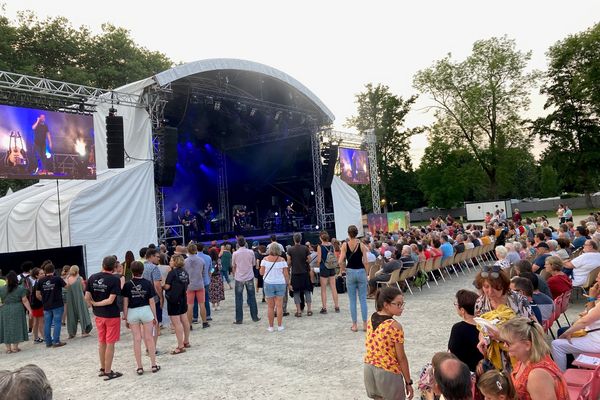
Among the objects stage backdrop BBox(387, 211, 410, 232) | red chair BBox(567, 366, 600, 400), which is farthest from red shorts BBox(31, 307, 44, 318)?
stage backdrop BBox(387, 211, 410, 232)

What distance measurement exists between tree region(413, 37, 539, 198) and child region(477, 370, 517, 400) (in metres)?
33.6

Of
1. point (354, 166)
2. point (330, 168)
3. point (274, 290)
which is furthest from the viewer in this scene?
point (354, 166)

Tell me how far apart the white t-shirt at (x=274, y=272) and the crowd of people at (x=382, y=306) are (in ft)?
0.06

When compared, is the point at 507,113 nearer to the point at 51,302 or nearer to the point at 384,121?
the point at 384,121

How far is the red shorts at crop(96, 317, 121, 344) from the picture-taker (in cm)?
525

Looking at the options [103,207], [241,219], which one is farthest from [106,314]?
[241,219]

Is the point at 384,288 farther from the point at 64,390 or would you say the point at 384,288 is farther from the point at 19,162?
the point at 19,162

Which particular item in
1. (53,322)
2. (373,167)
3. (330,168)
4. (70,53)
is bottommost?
(53,322)

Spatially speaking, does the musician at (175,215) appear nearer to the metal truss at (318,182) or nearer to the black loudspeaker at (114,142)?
the metal truss at (318,182)

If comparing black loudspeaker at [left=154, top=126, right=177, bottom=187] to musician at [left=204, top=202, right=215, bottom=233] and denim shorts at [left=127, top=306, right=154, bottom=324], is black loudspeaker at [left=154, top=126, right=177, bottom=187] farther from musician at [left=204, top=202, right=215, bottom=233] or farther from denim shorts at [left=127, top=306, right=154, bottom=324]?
denim shorts at [left=127, top=306, right=154, bottom=324]

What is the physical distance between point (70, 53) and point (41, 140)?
684 inches

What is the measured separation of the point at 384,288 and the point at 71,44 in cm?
2830

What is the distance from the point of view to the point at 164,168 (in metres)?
13.6

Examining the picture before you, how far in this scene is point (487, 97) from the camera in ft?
107
